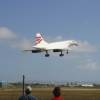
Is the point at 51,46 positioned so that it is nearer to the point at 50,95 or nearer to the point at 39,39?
the point at 39,39

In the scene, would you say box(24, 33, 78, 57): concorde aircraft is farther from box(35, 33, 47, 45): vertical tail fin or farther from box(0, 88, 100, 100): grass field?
box(0, 88, 100, 100): grass field

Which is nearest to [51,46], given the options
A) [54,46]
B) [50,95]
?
[54,46]

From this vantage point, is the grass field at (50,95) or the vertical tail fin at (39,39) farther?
the vertical tail fin at (39,39)

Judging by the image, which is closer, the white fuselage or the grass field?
the grass field

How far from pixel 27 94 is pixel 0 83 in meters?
129

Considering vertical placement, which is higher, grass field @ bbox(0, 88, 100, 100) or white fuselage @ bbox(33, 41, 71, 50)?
white fuselage @ bbox(33, 41, 71, 50)

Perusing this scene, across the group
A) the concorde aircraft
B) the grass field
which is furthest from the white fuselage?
the grass field

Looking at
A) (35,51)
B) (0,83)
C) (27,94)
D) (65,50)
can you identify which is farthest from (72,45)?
(27,94)

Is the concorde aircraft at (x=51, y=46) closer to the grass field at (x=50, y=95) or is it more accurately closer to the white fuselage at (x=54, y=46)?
the white fuselage at (x=54, y=46)

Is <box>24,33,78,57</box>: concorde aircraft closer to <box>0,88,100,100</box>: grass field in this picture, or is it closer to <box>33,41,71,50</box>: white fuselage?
<box>33,41,71,50</box>: white fuselage

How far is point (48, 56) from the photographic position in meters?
90.2

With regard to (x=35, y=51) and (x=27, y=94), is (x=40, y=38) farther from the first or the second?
(x=27, y=94)

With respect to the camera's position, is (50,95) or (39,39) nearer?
(50,95)

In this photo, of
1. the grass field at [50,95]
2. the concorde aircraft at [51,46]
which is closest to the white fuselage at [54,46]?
the concorde aircraft at [51,46]
